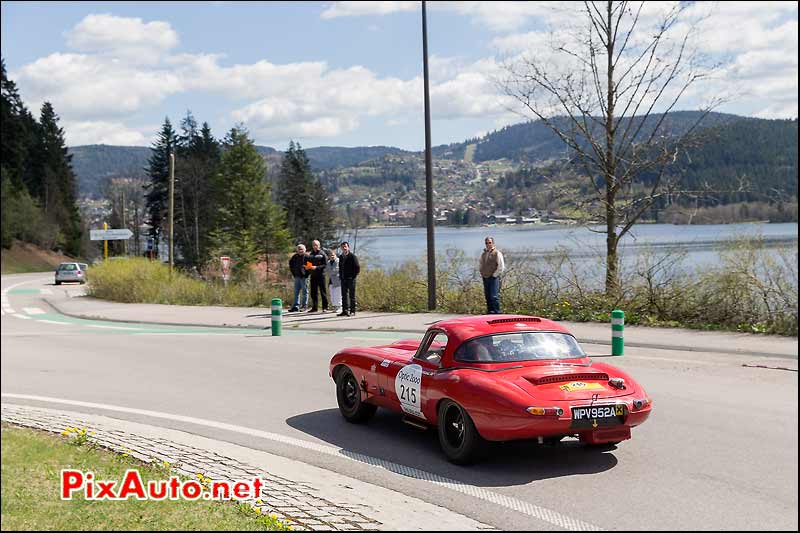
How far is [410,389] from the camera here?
8.82m

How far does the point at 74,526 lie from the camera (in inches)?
183

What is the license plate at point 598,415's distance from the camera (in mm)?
7504

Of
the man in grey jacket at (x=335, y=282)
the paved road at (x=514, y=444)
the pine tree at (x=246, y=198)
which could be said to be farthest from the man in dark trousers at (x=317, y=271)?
the pine tree at (x=246, y=198)

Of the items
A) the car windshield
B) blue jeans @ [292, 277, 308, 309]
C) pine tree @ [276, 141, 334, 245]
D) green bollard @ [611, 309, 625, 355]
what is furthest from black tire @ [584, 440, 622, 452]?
pine tree @ [276, 141, 334, 245]

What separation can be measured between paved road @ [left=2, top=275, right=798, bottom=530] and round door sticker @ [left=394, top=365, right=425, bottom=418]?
0.40 meters

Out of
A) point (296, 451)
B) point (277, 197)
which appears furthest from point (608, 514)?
point (277, 197)

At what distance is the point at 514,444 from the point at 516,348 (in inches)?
35.7

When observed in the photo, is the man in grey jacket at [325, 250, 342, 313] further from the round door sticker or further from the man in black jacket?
the round door sticker

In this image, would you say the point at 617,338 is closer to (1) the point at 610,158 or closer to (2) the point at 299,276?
(1) the point at 610,158

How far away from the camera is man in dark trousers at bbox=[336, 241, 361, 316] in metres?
22.8

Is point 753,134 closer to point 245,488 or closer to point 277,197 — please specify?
point 245,488

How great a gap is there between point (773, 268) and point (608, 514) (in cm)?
1169

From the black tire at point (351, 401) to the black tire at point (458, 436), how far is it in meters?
1.70

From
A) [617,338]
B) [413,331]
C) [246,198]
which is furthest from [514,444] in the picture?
[246,198]
